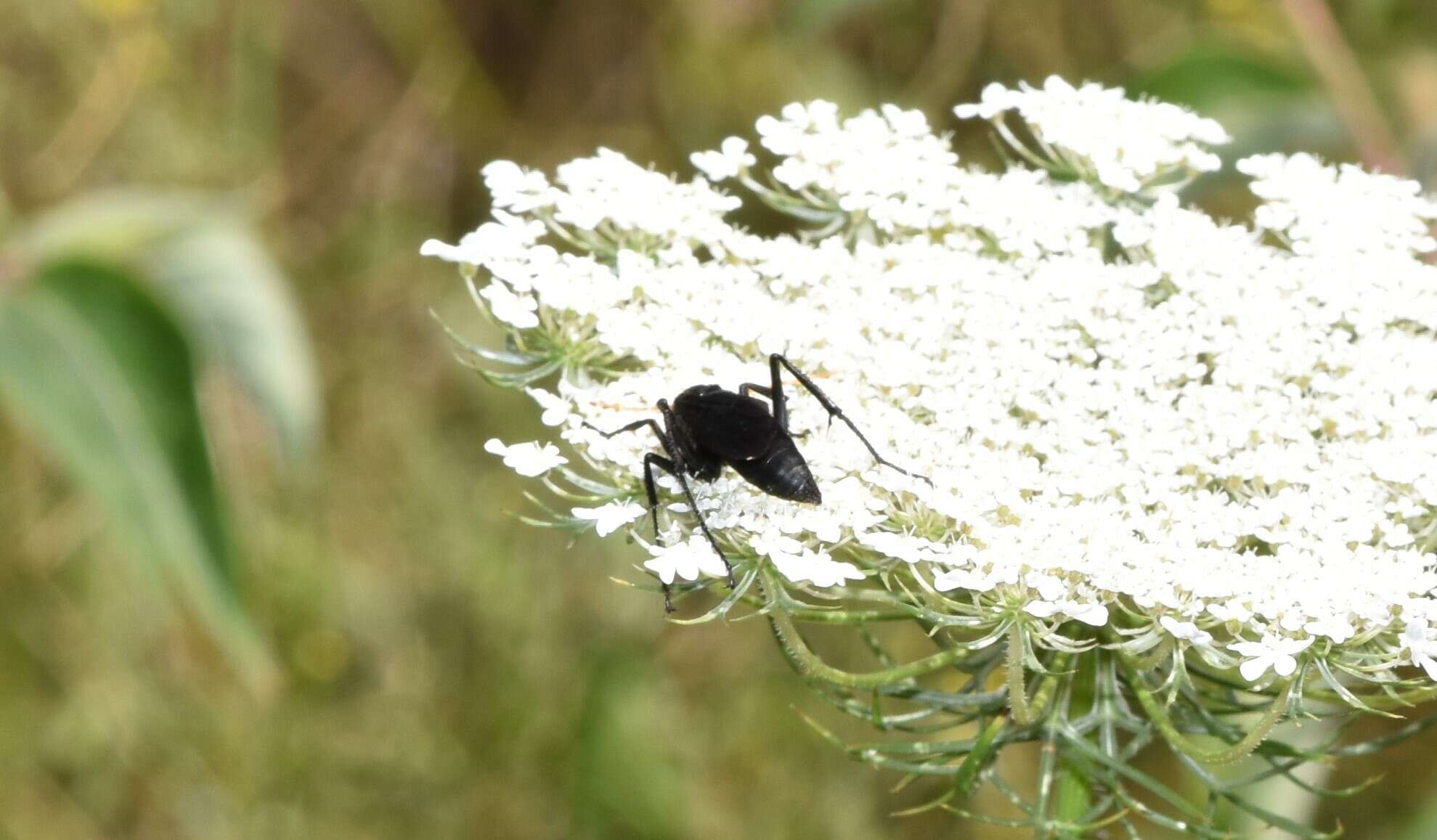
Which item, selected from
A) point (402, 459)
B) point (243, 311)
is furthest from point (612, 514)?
point (402, 459)

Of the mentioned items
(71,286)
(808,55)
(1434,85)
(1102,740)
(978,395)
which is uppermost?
(808,55)

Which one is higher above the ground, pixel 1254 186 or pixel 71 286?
pixel 71 286

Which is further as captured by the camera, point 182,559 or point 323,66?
point 323,66

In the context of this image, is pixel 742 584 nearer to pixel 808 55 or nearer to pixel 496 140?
pixel 808 55

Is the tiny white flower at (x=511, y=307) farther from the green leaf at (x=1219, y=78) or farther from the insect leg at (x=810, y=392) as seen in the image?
the green leaf at (x=1219, y=78)

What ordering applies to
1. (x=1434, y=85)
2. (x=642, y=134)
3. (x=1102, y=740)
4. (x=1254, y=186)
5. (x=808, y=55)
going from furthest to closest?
(x=642, y=134) < (x=808, y=55) < (x=1434, y=85) < (x=1254, y=186) < (x=1102, y=740)

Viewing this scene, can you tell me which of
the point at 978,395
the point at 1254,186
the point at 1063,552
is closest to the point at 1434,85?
the point at 1254,186
